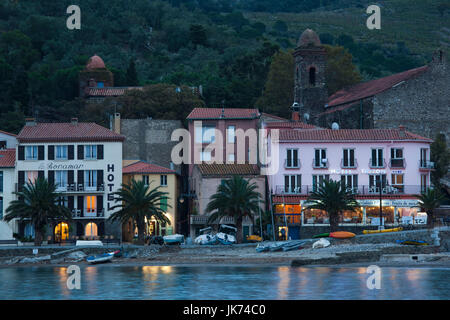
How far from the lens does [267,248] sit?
249 feet

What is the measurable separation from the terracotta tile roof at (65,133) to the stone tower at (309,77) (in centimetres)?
3046

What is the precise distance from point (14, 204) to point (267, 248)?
75.6ft

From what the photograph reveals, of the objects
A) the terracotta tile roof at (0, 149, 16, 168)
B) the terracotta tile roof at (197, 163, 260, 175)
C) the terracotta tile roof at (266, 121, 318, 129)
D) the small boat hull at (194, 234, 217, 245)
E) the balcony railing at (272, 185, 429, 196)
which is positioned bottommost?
the small boat hull at (194, 234, 217, 245)

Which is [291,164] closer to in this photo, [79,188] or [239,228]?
[239,228]

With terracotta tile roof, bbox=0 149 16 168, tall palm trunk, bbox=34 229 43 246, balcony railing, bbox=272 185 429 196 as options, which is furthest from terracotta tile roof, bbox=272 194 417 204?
terracotta tile roof, bbox=0 149 16 168

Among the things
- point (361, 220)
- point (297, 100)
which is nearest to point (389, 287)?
point (361, 220)

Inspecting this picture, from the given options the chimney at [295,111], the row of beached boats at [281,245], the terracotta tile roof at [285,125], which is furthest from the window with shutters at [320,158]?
the chimney at [295,111]

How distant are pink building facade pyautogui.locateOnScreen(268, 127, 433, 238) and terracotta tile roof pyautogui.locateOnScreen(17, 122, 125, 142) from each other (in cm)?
1711

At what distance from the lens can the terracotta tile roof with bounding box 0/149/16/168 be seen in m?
87.8

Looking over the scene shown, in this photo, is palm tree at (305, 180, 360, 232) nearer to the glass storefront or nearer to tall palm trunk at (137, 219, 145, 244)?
the glass storefront

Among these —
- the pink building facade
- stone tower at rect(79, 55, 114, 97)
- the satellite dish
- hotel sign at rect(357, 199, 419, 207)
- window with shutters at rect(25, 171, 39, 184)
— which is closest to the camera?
hotel sign at rect(357, 199, 419, 207)

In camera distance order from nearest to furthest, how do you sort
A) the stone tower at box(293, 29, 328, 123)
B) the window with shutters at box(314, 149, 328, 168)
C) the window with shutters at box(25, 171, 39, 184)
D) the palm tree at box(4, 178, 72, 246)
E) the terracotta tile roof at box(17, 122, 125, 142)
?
the palm tree at box(4, 178, 72, 246) → the window with shutters at box(314, 149, 328, 168) → the window with shutters at box(25, 171, 39, 184) → the terracotta tile roof at box(17, 122, 125, 142) → the stone tower at box(293, 29, 328, 123)

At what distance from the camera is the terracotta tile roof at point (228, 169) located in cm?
8796
